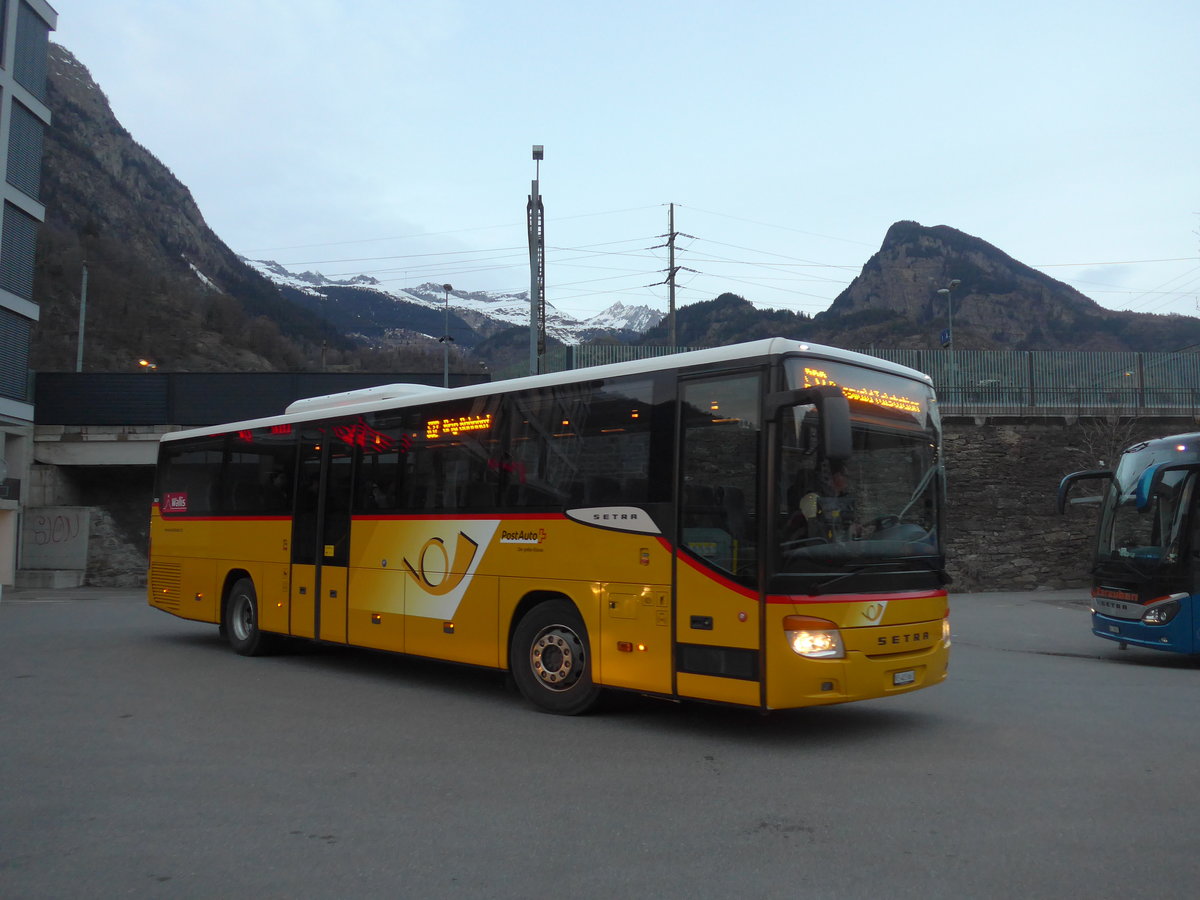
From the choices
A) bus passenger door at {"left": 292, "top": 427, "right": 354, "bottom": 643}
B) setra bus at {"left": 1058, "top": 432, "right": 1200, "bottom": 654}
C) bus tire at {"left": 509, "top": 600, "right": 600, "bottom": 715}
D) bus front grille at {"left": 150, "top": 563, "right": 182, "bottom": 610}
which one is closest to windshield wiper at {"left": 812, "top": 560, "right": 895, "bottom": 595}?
bus tire at {"left": 509, "top": 600, "right": 600, "bottom": 715}

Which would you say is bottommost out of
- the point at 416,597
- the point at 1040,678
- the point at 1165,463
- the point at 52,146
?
the point at 1040,678

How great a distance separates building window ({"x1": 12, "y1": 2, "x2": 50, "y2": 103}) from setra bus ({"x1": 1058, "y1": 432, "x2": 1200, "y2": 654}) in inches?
1323

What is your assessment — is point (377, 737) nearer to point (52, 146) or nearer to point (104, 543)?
point (104, 543)

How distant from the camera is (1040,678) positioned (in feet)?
38.0

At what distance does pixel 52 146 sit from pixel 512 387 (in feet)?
375

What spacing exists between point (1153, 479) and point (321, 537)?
34.0 ft

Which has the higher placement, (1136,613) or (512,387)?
(512,387)

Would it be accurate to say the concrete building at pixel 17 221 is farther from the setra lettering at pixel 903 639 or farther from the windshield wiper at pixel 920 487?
the setra lettering at pixel 903 639

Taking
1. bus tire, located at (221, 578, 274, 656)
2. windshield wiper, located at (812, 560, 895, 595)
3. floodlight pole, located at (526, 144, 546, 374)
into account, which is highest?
floodlight pole, located at (526, 144, 546, 374)

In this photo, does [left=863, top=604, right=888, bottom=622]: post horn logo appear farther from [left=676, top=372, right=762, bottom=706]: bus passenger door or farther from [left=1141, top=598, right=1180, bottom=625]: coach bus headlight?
[left=1141, top=598, right=1180, bottom=625]: coach bus headlight

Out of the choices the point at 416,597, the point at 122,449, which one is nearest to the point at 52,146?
the point at 122,449

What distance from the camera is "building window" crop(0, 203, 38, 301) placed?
31594 mm

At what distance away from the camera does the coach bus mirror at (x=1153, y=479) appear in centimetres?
1280

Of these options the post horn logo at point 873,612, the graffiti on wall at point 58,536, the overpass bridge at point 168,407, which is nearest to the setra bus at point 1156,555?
the post horn logo at point 873,612
